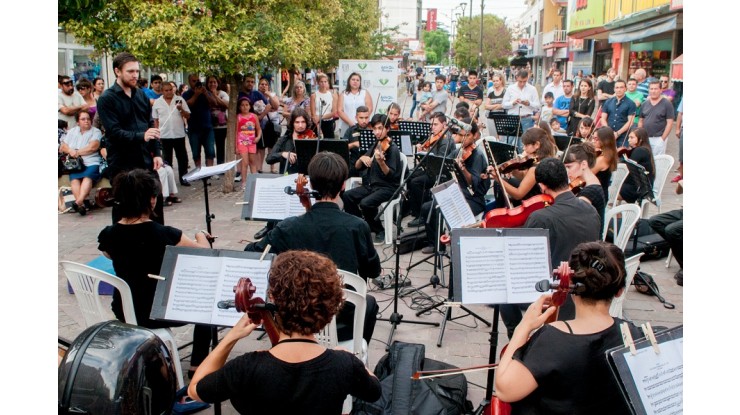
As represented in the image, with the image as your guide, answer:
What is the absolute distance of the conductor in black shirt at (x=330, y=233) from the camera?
3518 millimetres

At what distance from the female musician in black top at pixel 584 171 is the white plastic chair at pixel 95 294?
3018 millimetres

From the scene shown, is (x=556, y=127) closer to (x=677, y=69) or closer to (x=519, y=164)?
(x=519, y=164)

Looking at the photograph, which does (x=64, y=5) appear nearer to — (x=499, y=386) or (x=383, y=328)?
(x=383, y=328)

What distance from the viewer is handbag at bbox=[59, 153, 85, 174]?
8.31 m

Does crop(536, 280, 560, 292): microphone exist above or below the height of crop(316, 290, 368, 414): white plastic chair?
above

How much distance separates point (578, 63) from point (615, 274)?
3898 cm

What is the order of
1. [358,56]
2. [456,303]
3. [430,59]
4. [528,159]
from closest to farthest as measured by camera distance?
[456,303] < [528,159] < [358,56] < [430,59]

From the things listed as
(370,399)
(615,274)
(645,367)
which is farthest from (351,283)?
(645,367)

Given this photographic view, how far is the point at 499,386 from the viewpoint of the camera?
235 cm

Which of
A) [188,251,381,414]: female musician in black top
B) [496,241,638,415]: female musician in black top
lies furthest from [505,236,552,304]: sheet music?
[188,251,381,414]: female musician in black top

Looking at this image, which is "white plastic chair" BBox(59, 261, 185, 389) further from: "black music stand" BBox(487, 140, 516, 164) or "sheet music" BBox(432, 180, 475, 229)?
"black music stand" BBox(487, 140, 516, 164)

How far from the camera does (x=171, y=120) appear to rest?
945cm

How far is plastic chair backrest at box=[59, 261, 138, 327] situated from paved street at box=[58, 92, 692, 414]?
1.35 feet

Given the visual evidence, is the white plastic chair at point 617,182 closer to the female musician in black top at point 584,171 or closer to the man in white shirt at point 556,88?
the female musician in black top at point 584,171
